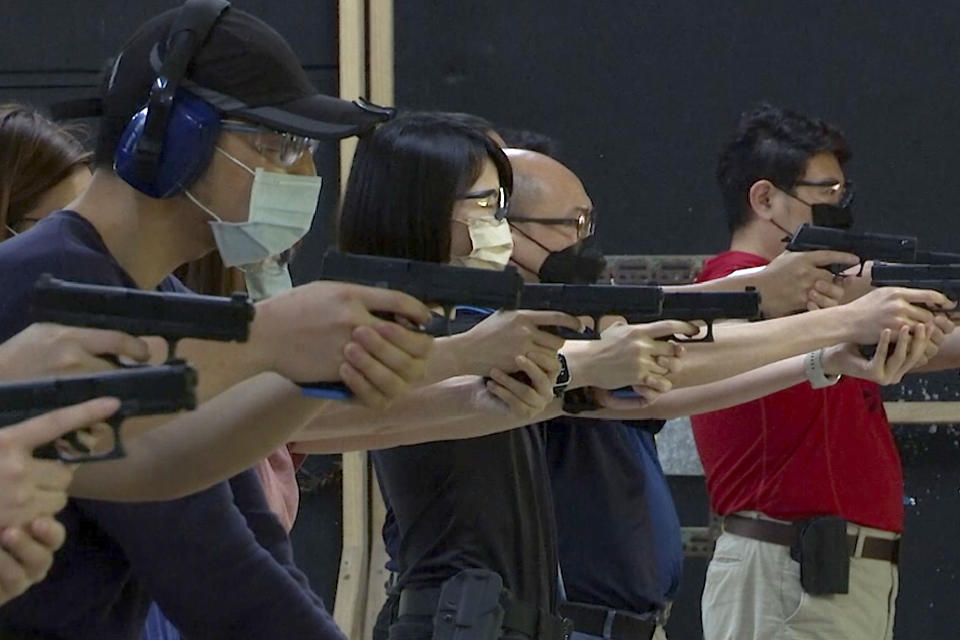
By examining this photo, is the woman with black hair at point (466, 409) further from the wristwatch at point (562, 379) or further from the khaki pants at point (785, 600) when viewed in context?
the khaki pants at point (785, 600)

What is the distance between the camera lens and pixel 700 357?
2.88m

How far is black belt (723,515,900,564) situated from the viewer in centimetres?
324

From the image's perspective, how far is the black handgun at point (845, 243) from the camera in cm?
317

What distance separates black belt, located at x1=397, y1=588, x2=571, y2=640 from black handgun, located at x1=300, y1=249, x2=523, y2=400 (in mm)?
623

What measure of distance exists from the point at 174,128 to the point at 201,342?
29 cm

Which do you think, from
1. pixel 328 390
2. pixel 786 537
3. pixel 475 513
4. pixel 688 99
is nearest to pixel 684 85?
pixel 688 99

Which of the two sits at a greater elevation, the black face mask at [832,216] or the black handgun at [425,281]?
the black handgun at [425,281]

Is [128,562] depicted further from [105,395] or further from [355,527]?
[355,527]

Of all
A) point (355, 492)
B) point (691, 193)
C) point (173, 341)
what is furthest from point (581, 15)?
point (173, 341)

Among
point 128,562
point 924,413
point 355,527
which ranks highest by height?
point 128,562

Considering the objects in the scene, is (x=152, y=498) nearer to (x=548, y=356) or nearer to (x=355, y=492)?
(x=548, y=356)

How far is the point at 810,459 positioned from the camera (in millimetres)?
3246

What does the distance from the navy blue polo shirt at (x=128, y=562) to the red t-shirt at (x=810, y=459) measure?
1.77 m

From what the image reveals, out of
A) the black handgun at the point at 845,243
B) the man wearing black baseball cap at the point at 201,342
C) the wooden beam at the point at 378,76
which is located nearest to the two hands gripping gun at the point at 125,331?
the man wearing black baseball cap at the point at 201,342
